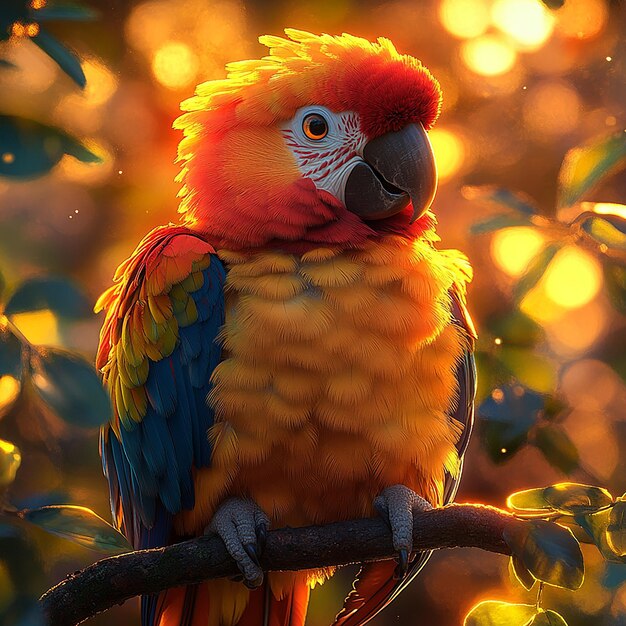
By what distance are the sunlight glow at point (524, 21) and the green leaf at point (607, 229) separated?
0.54m

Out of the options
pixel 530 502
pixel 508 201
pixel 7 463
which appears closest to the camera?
pixel 7 463

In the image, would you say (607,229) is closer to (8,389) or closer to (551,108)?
(8,389)

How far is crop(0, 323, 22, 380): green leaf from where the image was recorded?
40 cm

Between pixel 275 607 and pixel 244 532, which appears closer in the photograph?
pixel 244 532

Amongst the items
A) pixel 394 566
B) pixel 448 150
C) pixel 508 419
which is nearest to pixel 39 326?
pixel 508 419

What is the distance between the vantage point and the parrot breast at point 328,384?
2.62ft

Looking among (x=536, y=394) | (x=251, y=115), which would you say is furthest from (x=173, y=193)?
(x=536, y=394)

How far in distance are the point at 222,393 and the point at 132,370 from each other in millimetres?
114

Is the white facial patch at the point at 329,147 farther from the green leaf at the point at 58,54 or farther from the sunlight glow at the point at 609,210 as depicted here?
the green leaf at the point at 58,54

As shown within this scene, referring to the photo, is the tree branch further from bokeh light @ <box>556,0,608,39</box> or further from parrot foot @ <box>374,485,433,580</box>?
bokeh light @ <box>556,0,608,39</box>

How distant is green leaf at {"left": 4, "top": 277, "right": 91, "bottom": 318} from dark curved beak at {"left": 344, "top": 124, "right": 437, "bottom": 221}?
0.51 meters

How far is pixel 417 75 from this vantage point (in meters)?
0.87

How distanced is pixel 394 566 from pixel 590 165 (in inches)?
19.3

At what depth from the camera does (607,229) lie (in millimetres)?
607
